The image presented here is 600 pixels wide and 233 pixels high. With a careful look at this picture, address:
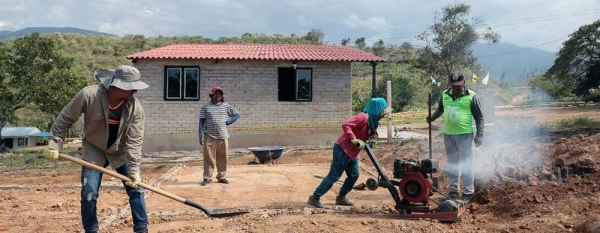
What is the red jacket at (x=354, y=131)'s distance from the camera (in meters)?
6.01

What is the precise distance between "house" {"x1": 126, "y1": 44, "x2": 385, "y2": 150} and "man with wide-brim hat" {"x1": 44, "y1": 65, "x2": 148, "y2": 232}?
40.7 ft

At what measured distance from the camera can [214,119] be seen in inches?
335

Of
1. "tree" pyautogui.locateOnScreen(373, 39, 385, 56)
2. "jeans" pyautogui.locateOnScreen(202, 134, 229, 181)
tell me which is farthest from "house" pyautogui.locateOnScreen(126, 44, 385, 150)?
"tree" pyautogui.locateOnScreen(373, 39, 385, 56)

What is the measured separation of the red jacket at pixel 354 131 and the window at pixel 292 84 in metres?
11.2

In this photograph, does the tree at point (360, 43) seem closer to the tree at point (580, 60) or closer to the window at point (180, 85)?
the tree at point (580, 60)

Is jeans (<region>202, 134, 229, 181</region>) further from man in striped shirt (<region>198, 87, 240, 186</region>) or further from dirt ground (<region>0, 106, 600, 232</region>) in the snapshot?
dirt ground (<region>0, 106, 600, 232</region>)

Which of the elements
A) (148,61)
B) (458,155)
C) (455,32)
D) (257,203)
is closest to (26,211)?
(257,203)

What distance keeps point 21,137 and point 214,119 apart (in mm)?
25284

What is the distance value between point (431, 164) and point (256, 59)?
472 inches

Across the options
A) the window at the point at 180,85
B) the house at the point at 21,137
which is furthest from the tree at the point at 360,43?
the window at the point at 180,85

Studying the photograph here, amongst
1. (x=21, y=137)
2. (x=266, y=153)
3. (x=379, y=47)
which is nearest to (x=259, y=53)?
(x=266, y=153)

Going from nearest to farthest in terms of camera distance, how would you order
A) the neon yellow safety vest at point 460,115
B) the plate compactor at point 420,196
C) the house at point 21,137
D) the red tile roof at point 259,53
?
the plate compactor at point 420,196
the neon yellow safety vest at point 460,115
the red tile roof at point 259,53
the house at point 21,137

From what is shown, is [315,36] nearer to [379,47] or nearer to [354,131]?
[379,47]

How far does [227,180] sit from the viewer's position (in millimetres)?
8781
